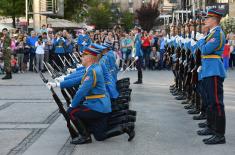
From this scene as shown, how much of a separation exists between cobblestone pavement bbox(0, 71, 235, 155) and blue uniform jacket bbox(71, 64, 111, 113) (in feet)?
1.88

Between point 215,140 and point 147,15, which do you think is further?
point 147,15

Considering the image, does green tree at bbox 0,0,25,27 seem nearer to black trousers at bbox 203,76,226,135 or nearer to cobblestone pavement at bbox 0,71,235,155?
cobblestone pavement at bbox 0,71,235,155

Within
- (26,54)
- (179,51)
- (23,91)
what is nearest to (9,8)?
(26,54)

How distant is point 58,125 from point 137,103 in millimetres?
3392

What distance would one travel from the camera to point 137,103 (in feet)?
42.2

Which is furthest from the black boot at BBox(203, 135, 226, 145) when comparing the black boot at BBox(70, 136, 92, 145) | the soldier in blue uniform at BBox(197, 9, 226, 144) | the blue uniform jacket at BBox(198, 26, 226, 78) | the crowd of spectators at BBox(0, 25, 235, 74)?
the crowd of spectators at BBox(0, 25, 235, 74)

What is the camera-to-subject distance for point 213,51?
821 centimetres

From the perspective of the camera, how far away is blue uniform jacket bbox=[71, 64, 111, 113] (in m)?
8.01

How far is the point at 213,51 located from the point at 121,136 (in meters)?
1.98

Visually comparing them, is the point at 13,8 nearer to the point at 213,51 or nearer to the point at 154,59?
the point at 154,59

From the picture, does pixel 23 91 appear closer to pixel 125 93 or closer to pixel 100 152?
pixel 125 93

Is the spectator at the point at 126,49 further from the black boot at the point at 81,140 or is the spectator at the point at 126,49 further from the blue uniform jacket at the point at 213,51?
the black boot at the point at 81,140

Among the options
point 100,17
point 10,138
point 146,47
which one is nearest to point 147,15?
point 100,17

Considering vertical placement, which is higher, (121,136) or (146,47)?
(146,47)
